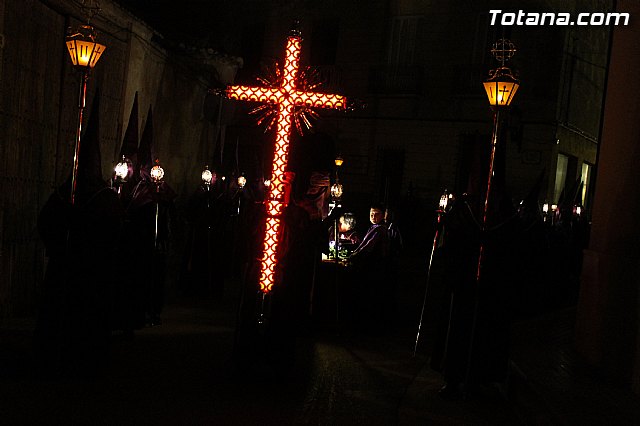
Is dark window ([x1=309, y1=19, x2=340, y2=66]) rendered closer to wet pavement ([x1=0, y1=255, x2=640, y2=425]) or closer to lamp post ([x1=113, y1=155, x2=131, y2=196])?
lamp post ([x1=113, y1=155, x2=131, y2=196])

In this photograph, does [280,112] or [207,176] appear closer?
[280,112]

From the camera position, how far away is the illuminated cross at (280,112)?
7.64 meters

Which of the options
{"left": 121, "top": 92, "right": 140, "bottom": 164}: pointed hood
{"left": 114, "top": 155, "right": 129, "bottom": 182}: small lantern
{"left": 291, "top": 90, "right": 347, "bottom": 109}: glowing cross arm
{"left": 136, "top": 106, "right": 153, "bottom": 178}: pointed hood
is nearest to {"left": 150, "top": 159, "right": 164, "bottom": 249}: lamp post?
{"left": 136, "top": 106, "right": 153, "bottom": 178}: pointed hood

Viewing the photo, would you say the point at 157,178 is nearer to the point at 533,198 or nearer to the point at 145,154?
the point at 145,154

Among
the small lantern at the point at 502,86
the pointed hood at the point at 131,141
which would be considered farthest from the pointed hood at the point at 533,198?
the pointed hood at the point at 131,141

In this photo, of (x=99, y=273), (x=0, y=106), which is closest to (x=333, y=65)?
(x=0, y=106)

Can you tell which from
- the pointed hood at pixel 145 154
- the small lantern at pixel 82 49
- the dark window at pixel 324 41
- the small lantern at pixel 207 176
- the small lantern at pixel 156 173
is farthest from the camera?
the dark window at pixel 324 41

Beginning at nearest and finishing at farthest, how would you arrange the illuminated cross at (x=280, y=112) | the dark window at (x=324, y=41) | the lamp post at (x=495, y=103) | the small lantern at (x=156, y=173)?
1. the illuminated cross at (x=280, y=112)
2. the lamp post at (x=495, y=103)
3. the small lantern at (x=156, y=173)
4. the dark window at (x=324, y=41)

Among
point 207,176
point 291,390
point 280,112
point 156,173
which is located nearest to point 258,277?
point 291,390

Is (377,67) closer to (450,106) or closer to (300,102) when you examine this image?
(450,106)

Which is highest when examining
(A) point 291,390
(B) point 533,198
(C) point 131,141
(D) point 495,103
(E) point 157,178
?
(D) point 495,103

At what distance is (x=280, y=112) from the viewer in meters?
7.89

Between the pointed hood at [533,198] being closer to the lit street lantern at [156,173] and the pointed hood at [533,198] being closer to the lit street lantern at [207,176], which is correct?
the lit street lantern at [156,173]

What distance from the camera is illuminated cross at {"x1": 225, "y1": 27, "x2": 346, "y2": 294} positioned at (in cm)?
764
